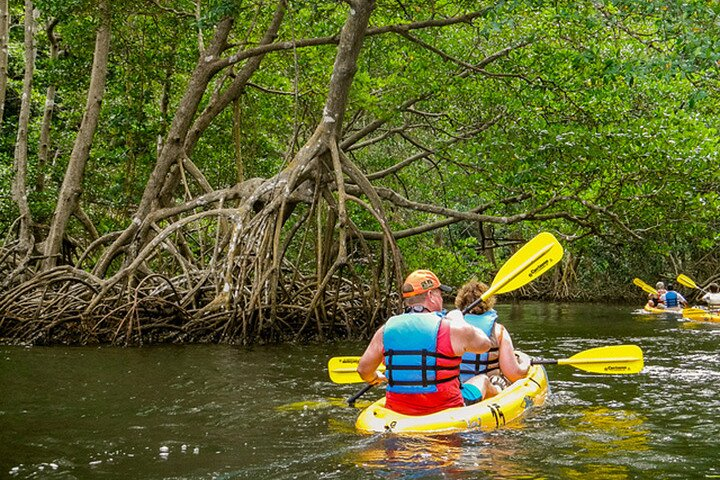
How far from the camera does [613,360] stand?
686 cm

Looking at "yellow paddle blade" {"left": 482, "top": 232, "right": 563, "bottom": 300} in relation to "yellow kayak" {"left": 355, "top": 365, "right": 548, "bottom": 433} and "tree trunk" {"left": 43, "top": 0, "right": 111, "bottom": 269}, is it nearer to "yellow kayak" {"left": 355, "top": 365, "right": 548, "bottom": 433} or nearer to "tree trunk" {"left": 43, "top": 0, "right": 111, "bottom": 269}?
"yellow kayak" {"left": 355, "top": 365, "right": 548, "bottom": 433}

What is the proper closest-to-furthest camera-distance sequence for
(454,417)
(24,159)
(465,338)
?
(465,338)
(454,417)
(24,159)

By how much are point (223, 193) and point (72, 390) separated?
4.78 metres

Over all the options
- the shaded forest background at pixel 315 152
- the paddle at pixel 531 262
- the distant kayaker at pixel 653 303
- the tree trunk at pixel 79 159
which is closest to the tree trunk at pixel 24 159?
the shaded forest background at pixel 315 152

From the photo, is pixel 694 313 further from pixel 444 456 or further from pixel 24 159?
pixel 444 456

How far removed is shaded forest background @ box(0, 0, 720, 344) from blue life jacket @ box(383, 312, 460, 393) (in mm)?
4087

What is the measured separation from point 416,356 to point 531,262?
6.88 feet

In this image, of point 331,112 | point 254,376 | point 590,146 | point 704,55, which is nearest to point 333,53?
point 331,112

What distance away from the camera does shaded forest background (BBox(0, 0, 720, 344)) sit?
35.3ft

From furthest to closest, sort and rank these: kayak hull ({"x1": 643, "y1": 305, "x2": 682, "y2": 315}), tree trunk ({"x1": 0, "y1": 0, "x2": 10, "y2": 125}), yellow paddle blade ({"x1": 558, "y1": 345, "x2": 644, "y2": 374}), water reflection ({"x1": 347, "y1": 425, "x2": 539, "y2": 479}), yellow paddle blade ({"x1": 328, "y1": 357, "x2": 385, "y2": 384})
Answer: kayak hull ({"x1": 643, "y1": 305, "x2": 682, "y2": 315}), tree trunk ({"x1": 0, "y1": 0, "x2": 10, "y2": 125}), yellow paddle blade ({"x1": 328, "y1": 357, "x2": 385, "y2": 384}), yellow paddle blade ({"x1": 558, "y1": 345, "x2": 644, "y2": 374}), water reflection ({"x1": 347, "y1": 425, "x2": 539, "y2": 479})

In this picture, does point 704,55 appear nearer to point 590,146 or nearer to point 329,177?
point 590,146

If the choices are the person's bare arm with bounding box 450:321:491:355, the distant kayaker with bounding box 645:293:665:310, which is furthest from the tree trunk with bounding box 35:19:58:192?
the distant kayaker with bounding box 645:293:665:310

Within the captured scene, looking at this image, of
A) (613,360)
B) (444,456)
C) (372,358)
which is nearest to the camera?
(444,456)

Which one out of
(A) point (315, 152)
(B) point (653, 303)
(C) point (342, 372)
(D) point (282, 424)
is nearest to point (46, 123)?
(A) point (315, 152)
